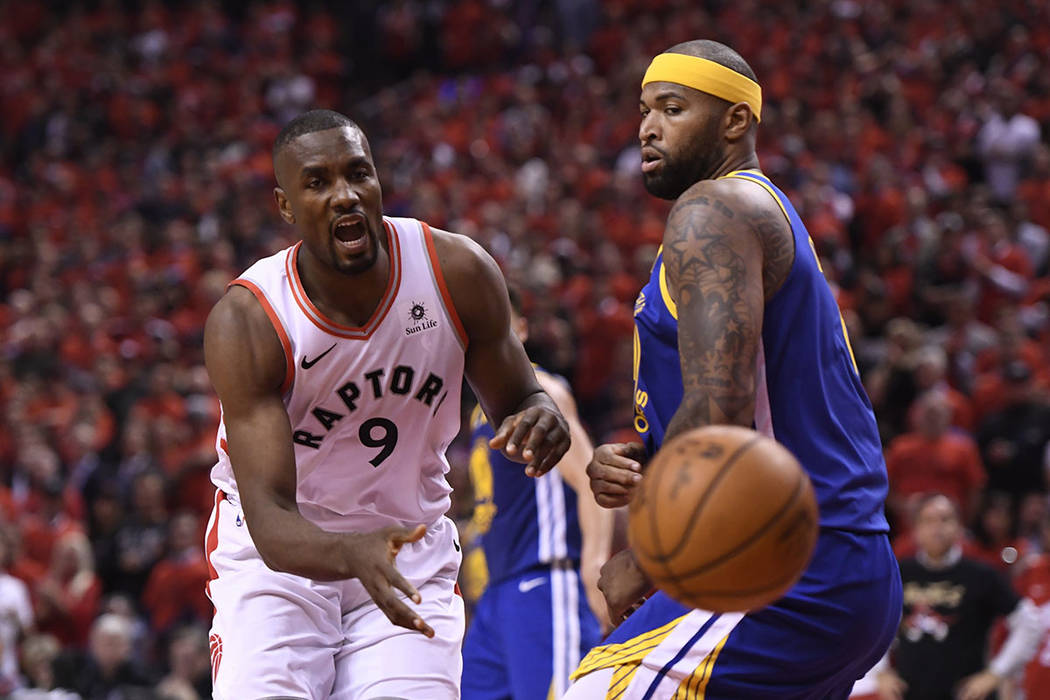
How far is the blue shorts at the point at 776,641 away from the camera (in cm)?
309

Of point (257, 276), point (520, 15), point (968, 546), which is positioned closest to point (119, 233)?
point (520, 15)

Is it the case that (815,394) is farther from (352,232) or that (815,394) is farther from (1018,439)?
(1018,439)

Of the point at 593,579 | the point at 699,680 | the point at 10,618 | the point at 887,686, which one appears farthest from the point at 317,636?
the point at 10,618

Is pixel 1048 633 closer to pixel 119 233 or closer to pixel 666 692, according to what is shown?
pixel 666 692

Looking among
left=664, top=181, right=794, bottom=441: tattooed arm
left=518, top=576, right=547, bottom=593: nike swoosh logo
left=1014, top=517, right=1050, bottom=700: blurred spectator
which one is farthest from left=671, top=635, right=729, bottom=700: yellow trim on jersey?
left=1014, top=517, right=1050, bottom=700: blurred spectator

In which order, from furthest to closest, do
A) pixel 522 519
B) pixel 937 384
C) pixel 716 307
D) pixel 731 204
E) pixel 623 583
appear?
1. pixel 937 384
2. pixel 522 519
3. pixel 623 583
4. pixel 731 204
5. pixel 716 307

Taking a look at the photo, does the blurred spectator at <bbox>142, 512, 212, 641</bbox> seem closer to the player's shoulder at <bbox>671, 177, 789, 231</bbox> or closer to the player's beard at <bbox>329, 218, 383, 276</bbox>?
the player's beard at <bbox>329, 218, 383, 276</bbox>

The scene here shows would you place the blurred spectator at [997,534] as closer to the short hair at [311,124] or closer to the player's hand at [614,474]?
the player's hand at [614,474]

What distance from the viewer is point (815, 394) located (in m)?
3.17

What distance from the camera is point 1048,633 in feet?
21.9

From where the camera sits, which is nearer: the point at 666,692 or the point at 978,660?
the point at 666,692

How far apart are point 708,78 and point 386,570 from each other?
152 centimetres

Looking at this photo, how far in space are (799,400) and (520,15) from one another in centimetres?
1597

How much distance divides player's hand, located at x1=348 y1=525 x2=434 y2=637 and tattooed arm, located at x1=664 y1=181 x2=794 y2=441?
27.1 inches
